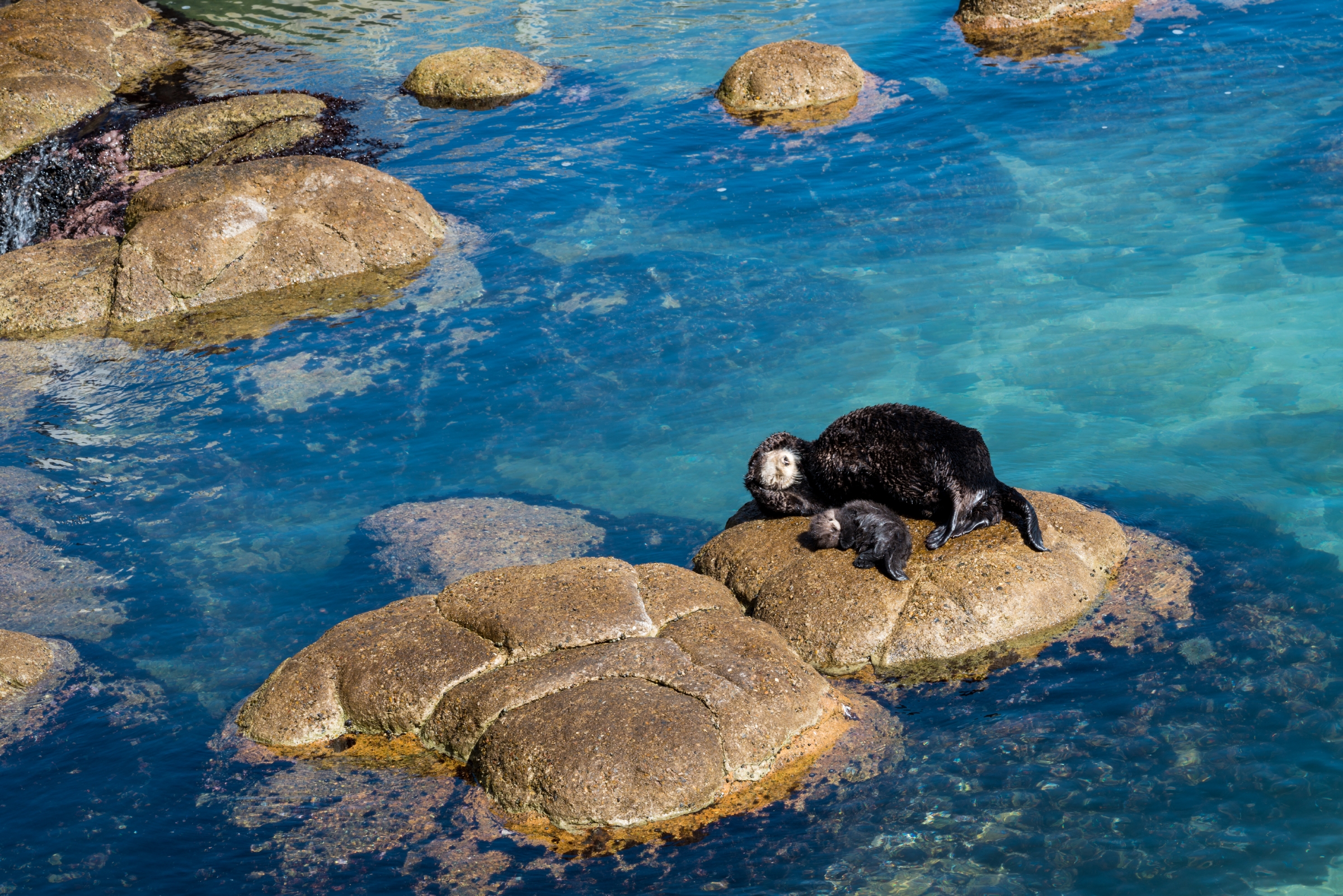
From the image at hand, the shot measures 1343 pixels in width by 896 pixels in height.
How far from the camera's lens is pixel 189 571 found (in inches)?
340

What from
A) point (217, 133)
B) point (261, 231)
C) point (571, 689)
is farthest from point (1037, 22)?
point (571, 689)

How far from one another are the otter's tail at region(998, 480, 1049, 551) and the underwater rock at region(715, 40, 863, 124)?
12.1 meters

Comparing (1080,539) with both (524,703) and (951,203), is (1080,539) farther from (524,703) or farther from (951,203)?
(951,203)

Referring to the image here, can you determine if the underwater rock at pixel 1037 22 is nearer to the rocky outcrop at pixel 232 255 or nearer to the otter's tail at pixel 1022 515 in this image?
the rocky outcrop at pixel 232 255

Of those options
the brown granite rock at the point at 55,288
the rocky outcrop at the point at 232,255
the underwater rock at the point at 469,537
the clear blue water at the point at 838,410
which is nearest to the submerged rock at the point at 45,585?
the clear blue water at the point at 838,410

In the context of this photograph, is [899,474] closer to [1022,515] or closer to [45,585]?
[1022,515]

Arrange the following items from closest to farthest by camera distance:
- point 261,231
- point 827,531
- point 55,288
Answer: point 827,531 < point 55,288 < point 261,231

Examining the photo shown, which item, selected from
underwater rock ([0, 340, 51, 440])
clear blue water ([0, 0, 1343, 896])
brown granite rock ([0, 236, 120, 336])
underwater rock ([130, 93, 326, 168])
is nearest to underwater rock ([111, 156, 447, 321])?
brown granite rock ([0, 236, 120, 336])

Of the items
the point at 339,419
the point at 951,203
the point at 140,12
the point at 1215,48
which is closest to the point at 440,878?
the point at 339,419

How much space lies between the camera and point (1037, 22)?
A: 19859 millimetres

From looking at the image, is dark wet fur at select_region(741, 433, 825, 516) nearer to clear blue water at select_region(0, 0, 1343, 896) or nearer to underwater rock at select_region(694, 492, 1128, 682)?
underwater rock at select_region(694, 492, 1128, 682)

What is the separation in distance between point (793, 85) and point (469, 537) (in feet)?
38.6

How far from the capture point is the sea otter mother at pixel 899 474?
653 centimetres

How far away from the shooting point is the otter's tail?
21.2 ft
